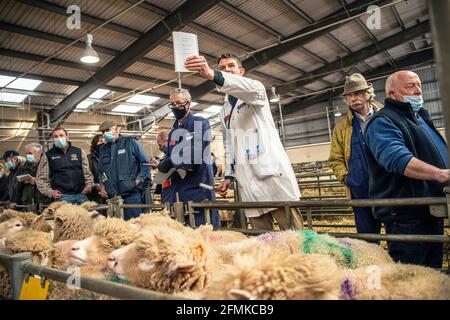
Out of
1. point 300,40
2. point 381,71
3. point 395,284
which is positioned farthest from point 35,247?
point 381,71

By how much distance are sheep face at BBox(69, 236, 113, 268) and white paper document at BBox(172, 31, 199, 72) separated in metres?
0.89

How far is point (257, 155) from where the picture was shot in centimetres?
200

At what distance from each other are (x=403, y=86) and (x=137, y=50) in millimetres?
7139

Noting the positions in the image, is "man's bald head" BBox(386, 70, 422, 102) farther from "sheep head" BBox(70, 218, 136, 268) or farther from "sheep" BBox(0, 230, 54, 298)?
"sheep" BBox(0, 230, 54, 298)

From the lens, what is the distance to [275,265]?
71 cm

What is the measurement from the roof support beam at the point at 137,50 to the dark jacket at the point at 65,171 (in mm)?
4235

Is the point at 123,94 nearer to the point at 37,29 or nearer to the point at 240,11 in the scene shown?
the point at 37,29

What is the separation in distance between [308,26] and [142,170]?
7039 mm

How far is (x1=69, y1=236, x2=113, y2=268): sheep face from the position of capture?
4.15 ft

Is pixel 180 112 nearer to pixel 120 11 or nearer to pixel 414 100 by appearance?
pixel 414 100

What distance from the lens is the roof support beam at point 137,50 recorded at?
6543mm

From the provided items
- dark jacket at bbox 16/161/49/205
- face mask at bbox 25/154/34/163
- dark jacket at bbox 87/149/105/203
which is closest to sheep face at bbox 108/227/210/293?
dark jacket at bbox 87/149/105/203

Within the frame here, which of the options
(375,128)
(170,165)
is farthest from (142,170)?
(375,128)

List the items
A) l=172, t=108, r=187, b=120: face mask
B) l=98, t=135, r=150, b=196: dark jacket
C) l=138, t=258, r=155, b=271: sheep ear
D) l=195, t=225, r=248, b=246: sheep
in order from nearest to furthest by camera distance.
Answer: l=138, t=258, r=155, b=271: sheep ear, l=195, t=225, r=248, b=246: sheep, l=172, t=108, r=187, b=120: face mask, l=98, t=135, r=150, b=196: dark jacket
